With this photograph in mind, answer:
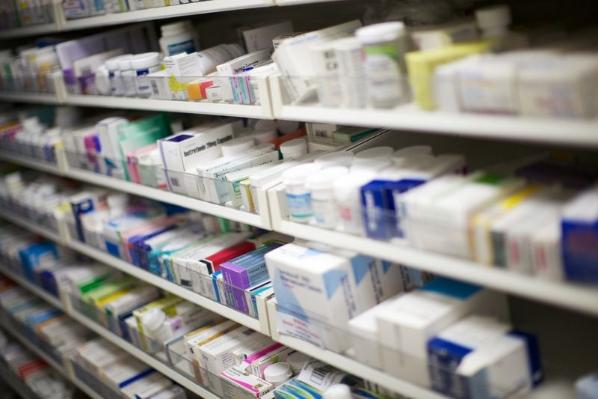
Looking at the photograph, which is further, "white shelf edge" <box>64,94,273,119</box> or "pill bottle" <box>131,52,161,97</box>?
"pill bottle" <box>131,52,161,97</box>

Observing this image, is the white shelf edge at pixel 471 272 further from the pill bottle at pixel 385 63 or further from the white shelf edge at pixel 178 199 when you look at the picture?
the pill bottle at pixel 385 63

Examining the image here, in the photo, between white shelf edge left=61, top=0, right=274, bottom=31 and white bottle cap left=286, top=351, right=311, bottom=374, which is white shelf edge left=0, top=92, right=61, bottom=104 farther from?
white bottle cap left=286, top=351, right=311, bottom=374

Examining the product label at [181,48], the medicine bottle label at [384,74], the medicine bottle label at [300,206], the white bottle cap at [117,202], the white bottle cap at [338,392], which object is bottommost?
the white bottle cap at [338,392]

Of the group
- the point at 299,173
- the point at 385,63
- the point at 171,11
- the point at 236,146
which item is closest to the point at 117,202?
the point at 236,146

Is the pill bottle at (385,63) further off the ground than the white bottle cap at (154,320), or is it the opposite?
the pill bottle at (385,63)

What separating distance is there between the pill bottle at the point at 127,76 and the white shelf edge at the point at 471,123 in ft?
3.23

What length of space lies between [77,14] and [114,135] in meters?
0.54

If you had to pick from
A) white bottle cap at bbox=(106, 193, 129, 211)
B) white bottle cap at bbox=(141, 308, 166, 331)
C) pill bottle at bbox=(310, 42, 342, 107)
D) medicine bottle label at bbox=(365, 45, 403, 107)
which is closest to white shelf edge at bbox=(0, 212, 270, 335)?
white bottle cap at bbox=(141, 308, 166, 331)

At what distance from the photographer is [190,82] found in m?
2.27

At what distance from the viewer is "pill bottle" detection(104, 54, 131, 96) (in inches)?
105

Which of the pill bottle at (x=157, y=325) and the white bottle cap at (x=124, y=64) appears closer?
the white bottle cap at (x=124, y=64)

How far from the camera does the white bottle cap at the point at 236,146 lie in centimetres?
233

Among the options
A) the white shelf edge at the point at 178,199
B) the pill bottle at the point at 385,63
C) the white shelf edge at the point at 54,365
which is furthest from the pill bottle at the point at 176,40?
the white shelf edge at the point at 54,365

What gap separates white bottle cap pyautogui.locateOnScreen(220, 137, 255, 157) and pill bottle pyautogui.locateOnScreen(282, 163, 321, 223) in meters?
0.48
